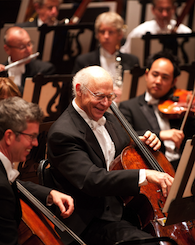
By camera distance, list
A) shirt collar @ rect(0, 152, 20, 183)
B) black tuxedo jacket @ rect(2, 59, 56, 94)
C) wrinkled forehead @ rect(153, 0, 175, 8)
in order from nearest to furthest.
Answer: shirt collar @ rect(0, 152, 20, 183) < black tuxedo jacket @ rect(2, 59, 56, 94) < wrinkled forehead @ rect(153, 0, 175, 8)

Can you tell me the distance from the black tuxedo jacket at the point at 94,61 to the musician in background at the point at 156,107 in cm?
84

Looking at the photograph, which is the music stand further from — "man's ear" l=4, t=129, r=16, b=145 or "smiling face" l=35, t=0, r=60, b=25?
"smiling face" l=35, t=0, r=60, b=25

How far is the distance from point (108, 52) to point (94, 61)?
0.24m

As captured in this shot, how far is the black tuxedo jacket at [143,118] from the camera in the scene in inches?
115

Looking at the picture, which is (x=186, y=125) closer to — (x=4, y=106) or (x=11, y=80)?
(x=11, y=80)

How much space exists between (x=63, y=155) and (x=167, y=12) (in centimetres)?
358

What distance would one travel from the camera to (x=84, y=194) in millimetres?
1906

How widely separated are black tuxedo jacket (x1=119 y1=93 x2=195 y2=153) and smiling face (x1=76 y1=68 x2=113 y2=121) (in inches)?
35.0

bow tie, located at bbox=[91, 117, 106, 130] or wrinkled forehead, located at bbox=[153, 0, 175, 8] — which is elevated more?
wrinkled forehead, located at bbox=[153, 0, 175, 8]

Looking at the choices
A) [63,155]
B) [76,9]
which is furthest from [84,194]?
[76,9]

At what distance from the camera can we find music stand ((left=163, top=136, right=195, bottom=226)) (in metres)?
1.41

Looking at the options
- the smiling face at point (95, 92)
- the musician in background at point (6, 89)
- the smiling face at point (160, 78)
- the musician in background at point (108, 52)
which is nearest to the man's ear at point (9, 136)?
the smiling face at point (95, 92)

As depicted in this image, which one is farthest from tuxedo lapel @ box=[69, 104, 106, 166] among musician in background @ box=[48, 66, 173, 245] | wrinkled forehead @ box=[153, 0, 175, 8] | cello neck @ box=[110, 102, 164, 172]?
wrinkled forehead @ box=[153, 0, 175, 8]

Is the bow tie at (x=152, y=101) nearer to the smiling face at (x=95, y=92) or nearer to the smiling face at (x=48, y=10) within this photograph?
the smiling face at (x=95, y=92)
